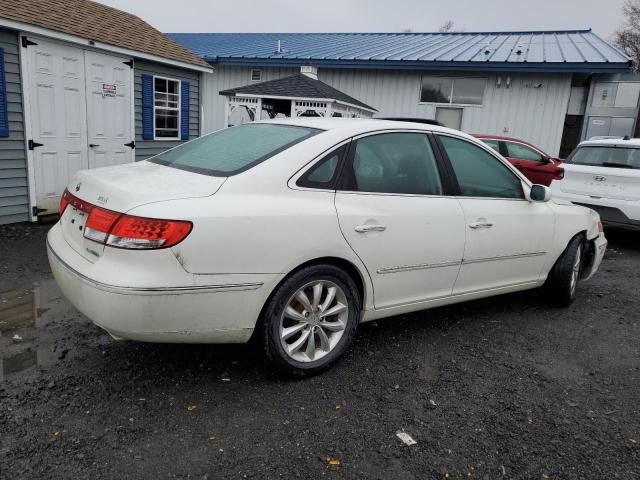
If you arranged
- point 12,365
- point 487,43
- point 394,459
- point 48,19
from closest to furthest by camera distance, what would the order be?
point 394,459 → point 12,365 → point 48,19 → point 487,43

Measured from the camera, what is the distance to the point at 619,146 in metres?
7.54

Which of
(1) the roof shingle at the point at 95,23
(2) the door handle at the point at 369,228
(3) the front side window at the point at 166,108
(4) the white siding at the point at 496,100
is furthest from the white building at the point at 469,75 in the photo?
(2) the door handle at the point at 369,228

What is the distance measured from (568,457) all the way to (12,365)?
316cm

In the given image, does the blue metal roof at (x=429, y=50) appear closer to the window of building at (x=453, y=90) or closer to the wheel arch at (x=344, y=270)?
the window of building at (x=453, y=90)

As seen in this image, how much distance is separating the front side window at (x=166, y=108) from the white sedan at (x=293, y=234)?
6498mm

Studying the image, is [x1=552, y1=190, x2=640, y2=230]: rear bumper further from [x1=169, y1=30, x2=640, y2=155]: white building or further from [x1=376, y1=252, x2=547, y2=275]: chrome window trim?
[x1=169, y1=30, x2=640, y2=155]: white building

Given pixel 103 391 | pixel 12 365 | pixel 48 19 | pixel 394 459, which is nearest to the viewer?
pixel 394 459

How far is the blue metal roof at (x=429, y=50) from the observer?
13.6 m

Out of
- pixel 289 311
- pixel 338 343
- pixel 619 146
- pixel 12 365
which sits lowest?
pixel 12 365

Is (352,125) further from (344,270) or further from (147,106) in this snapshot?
(147,106)

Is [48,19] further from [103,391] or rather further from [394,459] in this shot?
[394,459]

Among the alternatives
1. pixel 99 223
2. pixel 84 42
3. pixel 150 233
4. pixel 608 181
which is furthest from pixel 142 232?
pixel 608 181

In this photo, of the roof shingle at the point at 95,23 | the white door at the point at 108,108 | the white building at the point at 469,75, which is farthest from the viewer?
the white building at the point at 469,75

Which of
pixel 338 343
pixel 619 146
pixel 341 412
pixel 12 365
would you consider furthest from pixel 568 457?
pixel 619 146
